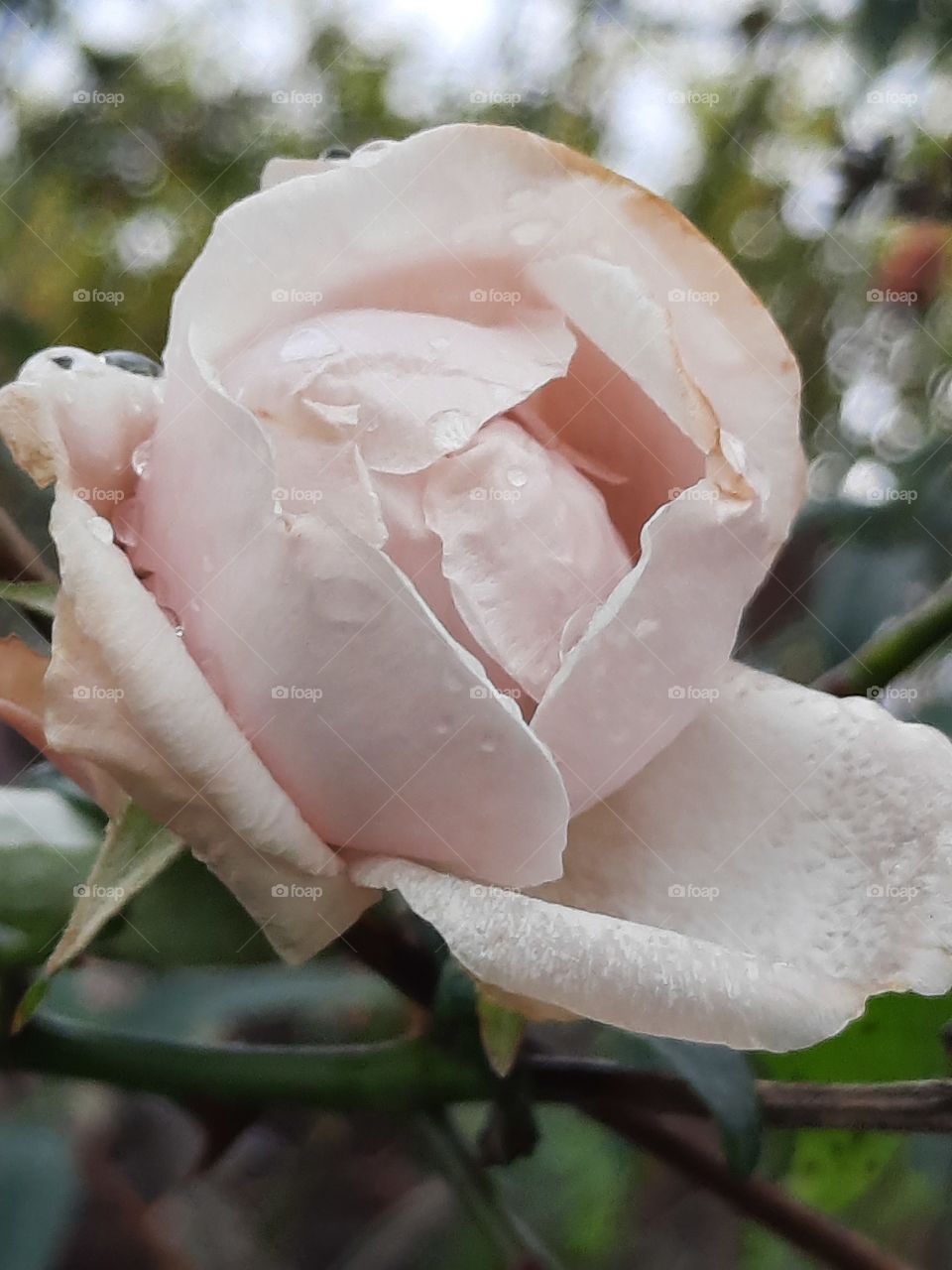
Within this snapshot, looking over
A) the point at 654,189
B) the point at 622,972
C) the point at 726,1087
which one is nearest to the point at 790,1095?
the point at 726,1087

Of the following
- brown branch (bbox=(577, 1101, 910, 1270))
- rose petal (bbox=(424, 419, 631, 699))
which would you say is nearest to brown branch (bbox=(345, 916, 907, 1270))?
brown branch (bbox=(577, 1101, 910, 1270))

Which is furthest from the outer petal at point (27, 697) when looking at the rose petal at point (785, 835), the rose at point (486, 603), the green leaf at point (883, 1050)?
the green leaf at point (883, 1050)

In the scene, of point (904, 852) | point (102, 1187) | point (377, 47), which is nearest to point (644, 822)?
point (904, 852)

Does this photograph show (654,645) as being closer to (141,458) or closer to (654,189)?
(141,458)

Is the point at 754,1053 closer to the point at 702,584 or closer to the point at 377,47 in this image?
the point at 702,584

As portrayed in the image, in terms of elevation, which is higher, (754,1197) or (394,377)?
(394,377)

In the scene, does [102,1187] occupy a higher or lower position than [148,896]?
lower

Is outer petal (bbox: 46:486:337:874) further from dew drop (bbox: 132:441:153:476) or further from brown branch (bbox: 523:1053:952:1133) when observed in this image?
brown branch (bbox: 523:1053:952:1133)
